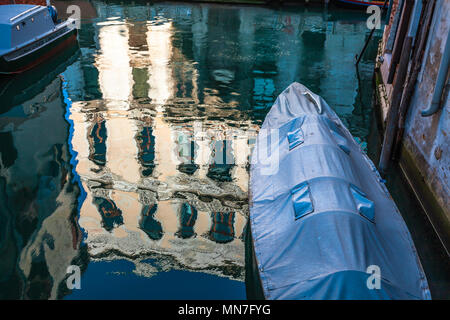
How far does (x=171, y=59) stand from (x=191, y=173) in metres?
10.2

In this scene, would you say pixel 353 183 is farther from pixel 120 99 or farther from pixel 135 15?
pixel 135 15

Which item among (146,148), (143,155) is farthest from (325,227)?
(146,148)

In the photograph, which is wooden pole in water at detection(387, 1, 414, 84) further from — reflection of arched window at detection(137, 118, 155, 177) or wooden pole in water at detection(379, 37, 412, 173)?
reflection of arched window at detection(137, 118, 155, 177)

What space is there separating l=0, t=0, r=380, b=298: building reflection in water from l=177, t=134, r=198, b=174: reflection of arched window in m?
0.04

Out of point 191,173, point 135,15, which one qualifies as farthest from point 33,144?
point 135,15

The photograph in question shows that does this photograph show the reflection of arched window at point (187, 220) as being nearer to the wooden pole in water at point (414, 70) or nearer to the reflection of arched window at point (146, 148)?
the reflection of arched window at point (146, 148)

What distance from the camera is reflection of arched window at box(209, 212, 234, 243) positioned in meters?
6.95

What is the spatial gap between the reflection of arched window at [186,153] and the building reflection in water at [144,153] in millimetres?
45

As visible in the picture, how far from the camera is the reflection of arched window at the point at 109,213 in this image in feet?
23.9

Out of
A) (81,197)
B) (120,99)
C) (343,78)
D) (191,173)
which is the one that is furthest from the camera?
(343,78)

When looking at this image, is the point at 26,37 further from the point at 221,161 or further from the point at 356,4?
the point at 356,4

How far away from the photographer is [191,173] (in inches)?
353

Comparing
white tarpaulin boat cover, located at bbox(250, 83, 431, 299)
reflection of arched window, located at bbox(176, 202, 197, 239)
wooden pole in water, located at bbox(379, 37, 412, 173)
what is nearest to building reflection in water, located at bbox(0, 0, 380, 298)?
reflection of arched window, located at bbox(176, 202, 197, 239)

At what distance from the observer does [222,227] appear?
722 cm
